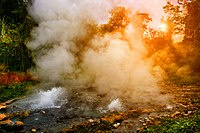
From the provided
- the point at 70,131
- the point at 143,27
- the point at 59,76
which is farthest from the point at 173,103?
the point at 143,27

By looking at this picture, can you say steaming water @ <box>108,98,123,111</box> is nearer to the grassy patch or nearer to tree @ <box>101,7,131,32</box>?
the grassy patch

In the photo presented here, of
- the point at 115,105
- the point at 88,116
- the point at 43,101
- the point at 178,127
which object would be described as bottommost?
the point at 178,127

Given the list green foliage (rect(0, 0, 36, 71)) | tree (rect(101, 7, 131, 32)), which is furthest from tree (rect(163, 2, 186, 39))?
green foliage (rect(0, 0, 36, 71))

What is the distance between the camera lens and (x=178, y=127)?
801 centimetres

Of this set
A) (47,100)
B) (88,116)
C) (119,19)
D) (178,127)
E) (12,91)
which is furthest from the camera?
(119,19)

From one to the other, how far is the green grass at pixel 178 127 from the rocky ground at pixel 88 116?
45 centimetres

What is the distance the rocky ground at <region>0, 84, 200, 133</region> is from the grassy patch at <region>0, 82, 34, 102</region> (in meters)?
2.37

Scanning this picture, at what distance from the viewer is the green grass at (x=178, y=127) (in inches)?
306

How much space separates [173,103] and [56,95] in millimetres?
6305

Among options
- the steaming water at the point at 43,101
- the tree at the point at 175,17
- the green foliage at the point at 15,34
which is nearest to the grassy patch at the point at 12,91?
the steaming water at the point at 43,101

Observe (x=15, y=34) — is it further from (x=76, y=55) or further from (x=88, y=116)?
(x=88, y=116)

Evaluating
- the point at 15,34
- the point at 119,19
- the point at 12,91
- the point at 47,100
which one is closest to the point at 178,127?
the point at 47,100

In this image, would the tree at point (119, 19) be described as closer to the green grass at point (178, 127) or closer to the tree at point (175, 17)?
the tree at point (175, 17)

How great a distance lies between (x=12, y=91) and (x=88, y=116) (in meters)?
7.68
